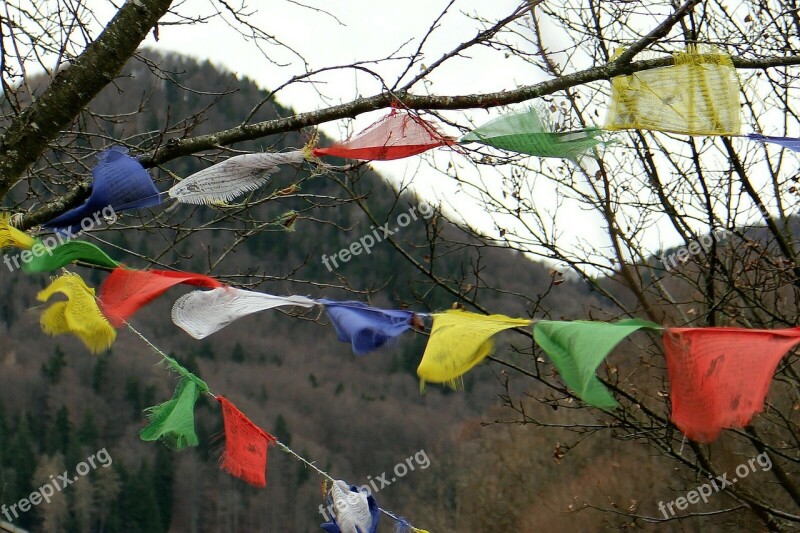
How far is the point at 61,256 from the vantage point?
330 cm

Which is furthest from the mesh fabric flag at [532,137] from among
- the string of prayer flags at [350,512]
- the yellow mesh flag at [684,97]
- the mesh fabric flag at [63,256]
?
the string of prayer flags at [350,512]

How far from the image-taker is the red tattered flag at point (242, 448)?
3.77m

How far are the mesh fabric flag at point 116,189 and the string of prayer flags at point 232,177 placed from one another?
190 mm

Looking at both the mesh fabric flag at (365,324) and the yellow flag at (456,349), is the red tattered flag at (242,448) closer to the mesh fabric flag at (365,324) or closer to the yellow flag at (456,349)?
the mesh fabric flag at (365,324)

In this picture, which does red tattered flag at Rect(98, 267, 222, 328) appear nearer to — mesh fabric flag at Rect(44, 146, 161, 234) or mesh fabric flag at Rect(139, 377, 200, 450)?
mesh fabric flag at Rect(44, 146, 161, 234)

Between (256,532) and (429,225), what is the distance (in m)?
41.8

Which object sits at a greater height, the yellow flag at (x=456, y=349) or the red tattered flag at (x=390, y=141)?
the red tattered flag at (x=390, y=141)

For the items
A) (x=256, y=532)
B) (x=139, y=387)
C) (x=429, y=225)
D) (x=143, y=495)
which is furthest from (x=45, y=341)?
(x=429, y=225)

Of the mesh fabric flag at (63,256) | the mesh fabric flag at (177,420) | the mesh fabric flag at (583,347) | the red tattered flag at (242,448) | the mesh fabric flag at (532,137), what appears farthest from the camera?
the red tattered flag at (242,448)

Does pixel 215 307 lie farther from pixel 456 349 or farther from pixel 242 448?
pixel 456 349

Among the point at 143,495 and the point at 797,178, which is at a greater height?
the point at 797,178

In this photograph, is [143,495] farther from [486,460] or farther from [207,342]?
[486,460]

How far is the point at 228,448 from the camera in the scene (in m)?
3.80

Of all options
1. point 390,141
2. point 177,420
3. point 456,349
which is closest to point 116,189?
point 177,420
